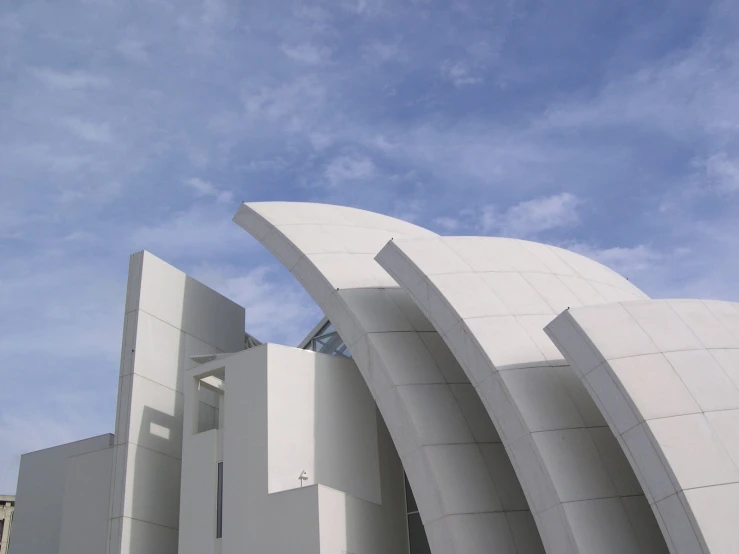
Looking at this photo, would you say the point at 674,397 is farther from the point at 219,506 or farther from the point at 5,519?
the point at 5,519

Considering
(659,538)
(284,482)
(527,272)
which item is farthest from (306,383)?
(659,538)

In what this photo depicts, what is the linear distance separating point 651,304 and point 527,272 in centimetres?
437

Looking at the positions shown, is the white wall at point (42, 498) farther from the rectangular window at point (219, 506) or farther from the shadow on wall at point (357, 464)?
the shadow on wall at point (357, 464)

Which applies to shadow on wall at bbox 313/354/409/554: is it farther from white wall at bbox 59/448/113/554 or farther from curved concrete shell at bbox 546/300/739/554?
curved concrete shell at bbox 546/300/739/554

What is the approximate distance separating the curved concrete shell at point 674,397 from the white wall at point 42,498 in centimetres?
1794

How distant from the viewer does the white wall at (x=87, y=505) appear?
23719mm

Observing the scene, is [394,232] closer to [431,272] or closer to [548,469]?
[431,272]

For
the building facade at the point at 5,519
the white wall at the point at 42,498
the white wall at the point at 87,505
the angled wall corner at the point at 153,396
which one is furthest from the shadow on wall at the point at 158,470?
the building facade at the point at 5,519

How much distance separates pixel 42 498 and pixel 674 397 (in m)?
22.2

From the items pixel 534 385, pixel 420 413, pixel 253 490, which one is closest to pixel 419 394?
pixel 420 413

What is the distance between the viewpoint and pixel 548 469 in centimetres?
1617

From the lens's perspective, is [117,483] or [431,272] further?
[117,483]

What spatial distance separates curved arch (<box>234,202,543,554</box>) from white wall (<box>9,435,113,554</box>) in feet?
33.8

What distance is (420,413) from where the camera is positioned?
764 inches
